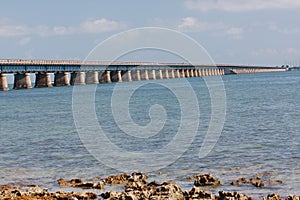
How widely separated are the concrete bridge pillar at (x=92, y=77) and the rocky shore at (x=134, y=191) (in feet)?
481

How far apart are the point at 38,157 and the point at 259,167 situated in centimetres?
1023

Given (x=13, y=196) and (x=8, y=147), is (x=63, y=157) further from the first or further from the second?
(x=13, y=196)

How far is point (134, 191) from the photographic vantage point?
1584 centimetres

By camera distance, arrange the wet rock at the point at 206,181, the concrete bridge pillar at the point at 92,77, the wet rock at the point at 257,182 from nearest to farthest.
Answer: the wet rock at the point at 257,182, the wet rock at the point at 206,181, the concrete bridge pillar at the point at 92,77

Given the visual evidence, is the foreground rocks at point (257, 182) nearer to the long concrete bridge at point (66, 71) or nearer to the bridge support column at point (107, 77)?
the long concrete bridge at point (66, 71)

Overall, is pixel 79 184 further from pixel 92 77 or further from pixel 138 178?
pixel 92 77

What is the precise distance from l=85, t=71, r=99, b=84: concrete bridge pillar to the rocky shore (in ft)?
481

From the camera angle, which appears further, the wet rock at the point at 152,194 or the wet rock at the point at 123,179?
the wet rock at the point at 123,179

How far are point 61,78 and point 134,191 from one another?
5439 inches

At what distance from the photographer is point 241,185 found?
1773 centimetres

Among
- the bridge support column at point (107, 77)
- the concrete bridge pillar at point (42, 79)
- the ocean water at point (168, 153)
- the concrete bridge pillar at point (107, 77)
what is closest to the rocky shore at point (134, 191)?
the ocean water at point (168, 153)

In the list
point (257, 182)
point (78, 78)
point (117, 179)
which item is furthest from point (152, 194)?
point (78, 78)

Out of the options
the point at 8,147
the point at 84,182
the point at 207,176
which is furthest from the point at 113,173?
the point at 8,147

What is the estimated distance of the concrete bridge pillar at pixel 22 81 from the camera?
435 ft
